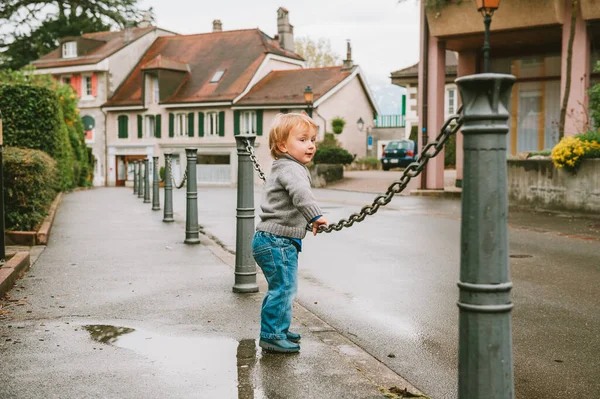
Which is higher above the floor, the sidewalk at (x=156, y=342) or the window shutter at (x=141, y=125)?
the window shutter at (x=141, y=125)

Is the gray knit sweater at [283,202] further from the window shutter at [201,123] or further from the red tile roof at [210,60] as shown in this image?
the window shutter at [201,123]

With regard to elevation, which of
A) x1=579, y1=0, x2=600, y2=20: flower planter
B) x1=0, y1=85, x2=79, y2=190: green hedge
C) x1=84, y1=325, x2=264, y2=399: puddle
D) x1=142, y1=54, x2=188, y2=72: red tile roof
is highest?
x1=142, y1=54, x2=188, y2=72: red tile roof

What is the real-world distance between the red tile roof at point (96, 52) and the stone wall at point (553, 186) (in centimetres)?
4317

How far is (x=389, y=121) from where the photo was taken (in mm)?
58094

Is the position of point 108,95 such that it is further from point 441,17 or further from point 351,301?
point 351,301

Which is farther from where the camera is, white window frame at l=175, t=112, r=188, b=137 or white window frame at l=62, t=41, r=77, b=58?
white window frame at l=62, t=41, r=77, b=58

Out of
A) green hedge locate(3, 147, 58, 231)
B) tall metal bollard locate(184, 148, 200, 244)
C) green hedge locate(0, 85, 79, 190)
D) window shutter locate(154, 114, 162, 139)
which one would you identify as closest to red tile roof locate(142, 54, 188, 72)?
window shutter locate(154, 114, 162, 139)

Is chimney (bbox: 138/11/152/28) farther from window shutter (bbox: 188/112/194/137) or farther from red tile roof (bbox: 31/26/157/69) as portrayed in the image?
window shutter (bbox: 188/112/194/137)

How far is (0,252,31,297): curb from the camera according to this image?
243 inches

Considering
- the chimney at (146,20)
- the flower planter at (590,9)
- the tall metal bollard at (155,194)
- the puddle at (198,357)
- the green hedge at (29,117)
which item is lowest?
the puddle at (198,357)

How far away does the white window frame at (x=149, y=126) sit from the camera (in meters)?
53.8

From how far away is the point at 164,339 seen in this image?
464cm

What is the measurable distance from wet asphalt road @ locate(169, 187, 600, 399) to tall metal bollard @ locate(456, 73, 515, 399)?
135cm

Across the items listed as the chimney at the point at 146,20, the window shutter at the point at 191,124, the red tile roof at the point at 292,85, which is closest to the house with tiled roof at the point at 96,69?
the chimney at the point at 146,20
